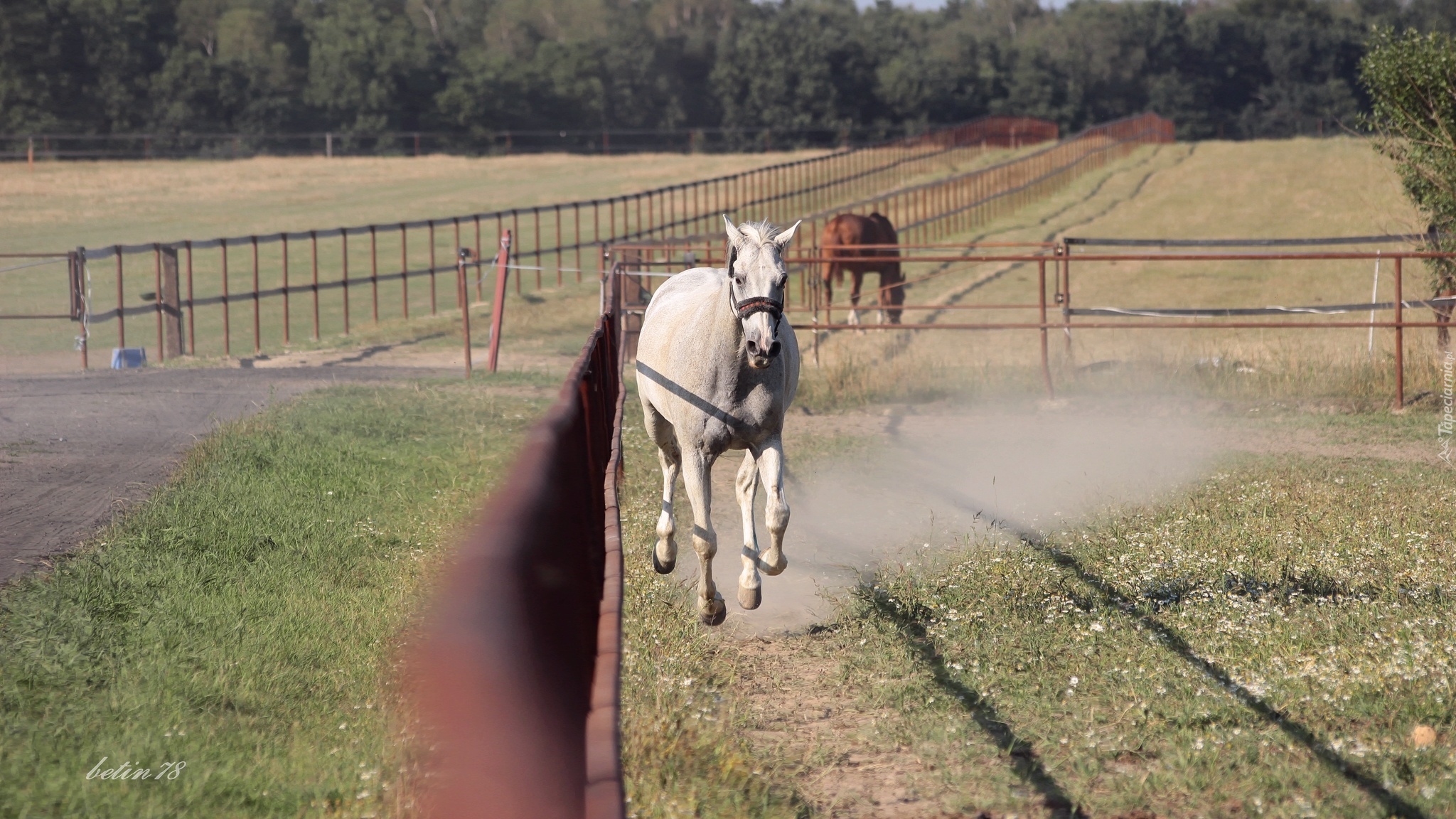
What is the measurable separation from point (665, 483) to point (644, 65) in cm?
7737

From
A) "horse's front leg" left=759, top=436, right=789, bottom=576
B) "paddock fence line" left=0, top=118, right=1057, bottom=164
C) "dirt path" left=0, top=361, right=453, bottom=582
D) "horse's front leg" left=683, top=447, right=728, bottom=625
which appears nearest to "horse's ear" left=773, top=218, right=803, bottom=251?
"horse's front leg" left=759, top=436, right=789, bottom=576

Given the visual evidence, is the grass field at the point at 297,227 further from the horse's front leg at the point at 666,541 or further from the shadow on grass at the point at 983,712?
the shadow on grass at the point at 983,712

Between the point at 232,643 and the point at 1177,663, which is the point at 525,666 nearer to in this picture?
the point at 232,643

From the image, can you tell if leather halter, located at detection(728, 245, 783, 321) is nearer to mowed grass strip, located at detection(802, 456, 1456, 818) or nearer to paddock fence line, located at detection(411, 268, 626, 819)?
mowed grass strip, located at detection(802, 456, 1456, 818)

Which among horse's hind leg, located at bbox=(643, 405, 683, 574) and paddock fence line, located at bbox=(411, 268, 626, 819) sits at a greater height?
paddock fence line, located at bbox=(411, 268, 626, 819)

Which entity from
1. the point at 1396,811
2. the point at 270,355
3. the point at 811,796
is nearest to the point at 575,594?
the point at 811,796

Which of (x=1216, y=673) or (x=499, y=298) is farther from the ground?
(x=499, y=298)

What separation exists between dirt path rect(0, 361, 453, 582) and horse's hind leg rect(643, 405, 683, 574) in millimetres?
2666

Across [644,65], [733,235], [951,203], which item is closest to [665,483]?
[733,235]

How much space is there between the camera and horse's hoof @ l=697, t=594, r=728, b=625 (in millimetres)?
6012

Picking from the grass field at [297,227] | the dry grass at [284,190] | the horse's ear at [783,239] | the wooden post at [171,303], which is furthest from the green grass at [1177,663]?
the dry grass at [284,190]

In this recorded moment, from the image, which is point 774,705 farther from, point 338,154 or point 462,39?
point 462,39

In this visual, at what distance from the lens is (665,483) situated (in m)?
6.79

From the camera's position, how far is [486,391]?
13156 millimetres
